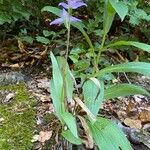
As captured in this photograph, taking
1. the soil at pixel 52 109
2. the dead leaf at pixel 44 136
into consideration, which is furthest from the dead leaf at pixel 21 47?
the dead leaf at pixel 44 136

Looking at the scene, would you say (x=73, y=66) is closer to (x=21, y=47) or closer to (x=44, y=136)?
(x=21, y=47)

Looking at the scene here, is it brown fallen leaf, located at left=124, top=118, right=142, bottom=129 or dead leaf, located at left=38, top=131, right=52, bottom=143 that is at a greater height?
brown fallen leaf, located at left=124, top=118, right=142, bottom=129

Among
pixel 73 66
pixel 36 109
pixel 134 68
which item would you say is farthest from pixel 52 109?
pixel 134 68

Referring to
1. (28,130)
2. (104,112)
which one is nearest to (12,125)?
(28,130)

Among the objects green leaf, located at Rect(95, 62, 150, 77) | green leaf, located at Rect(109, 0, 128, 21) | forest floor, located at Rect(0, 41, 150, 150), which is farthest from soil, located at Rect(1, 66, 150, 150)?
green leaf, located at Rect(109, 0, 128, 21)

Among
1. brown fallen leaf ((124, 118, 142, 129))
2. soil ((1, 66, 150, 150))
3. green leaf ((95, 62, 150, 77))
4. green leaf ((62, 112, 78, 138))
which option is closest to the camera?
green leaf ((62, 112, 78, 138))

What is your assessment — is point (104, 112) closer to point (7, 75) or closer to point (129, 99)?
point (129, 99)

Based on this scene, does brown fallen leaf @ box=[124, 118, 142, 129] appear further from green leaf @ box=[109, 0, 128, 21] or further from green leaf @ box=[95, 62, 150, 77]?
green leaf @ box=[109, 0, 128, 21]

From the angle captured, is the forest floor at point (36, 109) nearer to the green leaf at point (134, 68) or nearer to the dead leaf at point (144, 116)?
the dead leaf at point (144, 116)
